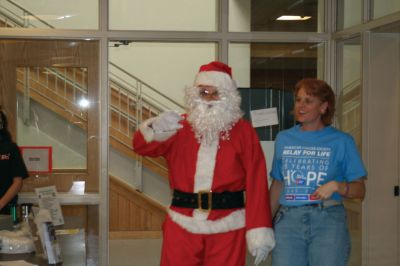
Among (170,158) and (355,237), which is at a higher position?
(170,158)

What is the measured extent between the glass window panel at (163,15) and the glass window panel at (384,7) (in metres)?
1.26

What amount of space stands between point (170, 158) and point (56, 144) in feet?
7.14

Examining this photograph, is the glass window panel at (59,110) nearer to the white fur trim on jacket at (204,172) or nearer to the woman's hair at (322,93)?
the white fur trim on jacket at (204,172)

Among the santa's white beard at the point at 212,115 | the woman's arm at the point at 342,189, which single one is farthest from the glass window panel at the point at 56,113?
the woman's arm at the point at 342,189

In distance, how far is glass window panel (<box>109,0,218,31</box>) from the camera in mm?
5184

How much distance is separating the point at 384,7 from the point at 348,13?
667 mm

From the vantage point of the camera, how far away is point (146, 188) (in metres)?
5.76

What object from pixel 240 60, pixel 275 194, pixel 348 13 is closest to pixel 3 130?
pixel 240 60

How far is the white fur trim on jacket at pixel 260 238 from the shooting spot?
10.0 ft

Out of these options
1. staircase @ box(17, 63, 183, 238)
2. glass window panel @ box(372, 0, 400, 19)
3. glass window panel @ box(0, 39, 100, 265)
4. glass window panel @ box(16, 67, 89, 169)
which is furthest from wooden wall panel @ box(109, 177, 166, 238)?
glass window panel @ box(372, 0, 400, 19)

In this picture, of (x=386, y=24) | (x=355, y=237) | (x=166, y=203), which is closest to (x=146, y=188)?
(x=166, y=203)

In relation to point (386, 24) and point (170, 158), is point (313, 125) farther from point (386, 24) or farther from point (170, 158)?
point (386, 24)

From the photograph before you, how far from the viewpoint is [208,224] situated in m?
3.12

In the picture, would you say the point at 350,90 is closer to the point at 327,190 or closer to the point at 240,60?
the point at 240,60
